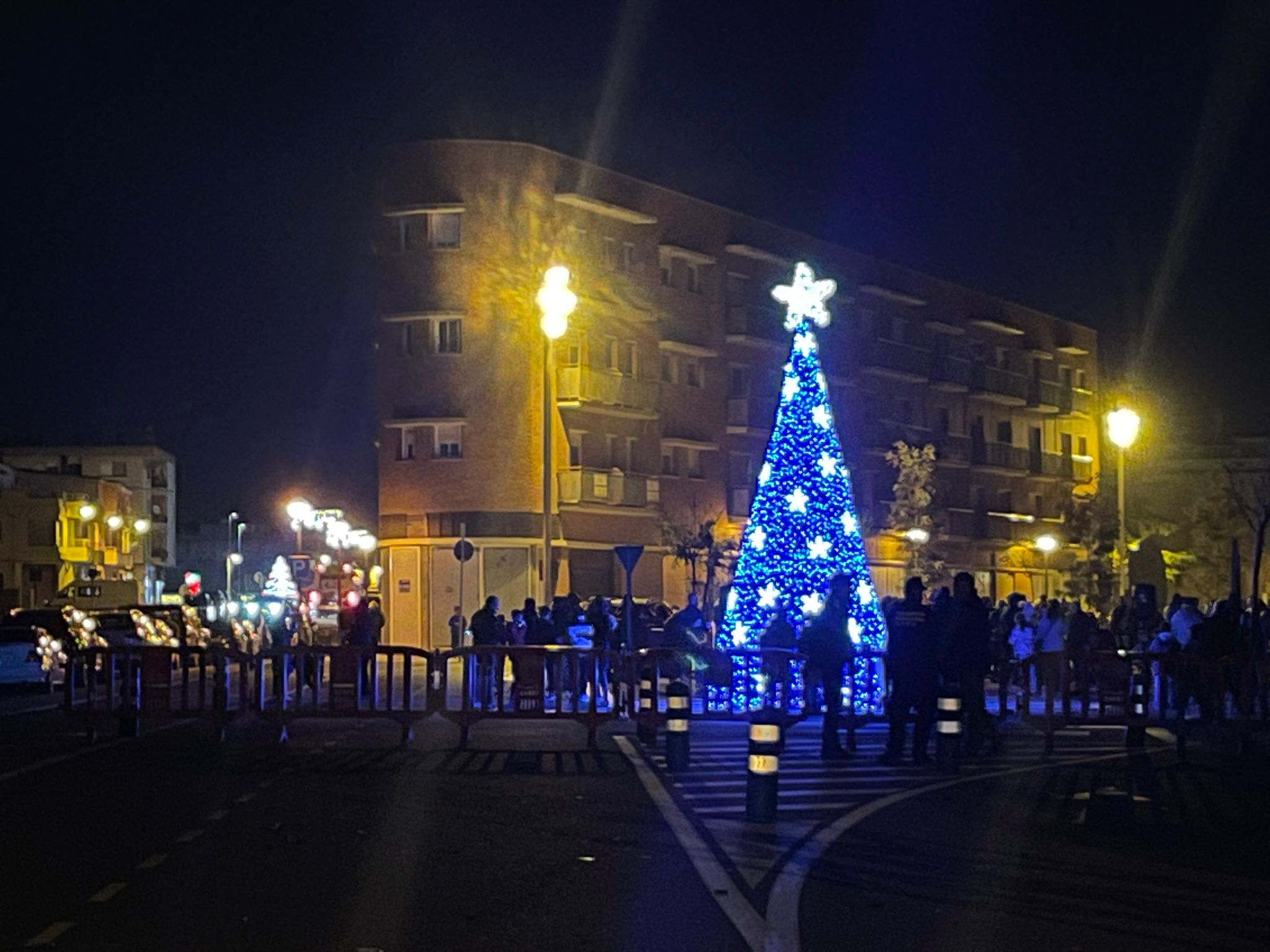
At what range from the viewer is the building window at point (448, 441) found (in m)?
62.9

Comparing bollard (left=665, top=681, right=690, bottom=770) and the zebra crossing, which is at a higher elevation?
bollard (left=665, top=681, right=690, bottom=770)

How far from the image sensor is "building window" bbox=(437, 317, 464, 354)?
62.8 meters

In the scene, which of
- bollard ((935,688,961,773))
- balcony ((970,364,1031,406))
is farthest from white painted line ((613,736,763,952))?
balcony ((970,364,1031,406))

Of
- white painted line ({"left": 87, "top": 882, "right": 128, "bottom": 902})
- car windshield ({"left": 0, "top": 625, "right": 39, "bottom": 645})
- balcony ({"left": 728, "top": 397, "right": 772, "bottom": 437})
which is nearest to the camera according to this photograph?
white painted line ({"left": 87, "top": 882, "right": 128, "bottom": 902})

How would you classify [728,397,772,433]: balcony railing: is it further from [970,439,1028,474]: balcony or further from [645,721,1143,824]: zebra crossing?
[645,721,1143,824]: zebra crossing

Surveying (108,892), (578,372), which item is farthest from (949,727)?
(578,372)

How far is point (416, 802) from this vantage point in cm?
1702

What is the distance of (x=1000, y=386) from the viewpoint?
3551 inches

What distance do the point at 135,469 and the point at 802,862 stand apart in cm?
12713

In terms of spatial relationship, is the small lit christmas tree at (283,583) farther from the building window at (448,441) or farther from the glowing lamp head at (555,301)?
the glowing lamp head at (555,301)

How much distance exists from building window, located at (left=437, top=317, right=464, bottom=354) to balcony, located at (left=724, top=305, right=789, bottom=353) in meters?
13.2

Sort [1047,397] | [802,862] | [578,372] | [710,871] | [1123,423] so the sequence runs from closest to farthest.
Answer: [710,871] → [802,862] → [1123,423] → [578,372] → [1047,397]

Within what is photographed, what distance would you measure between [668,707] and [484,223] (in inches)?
1741

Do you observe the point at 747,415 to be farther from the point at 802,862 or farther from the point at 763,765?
the point at 802,862
